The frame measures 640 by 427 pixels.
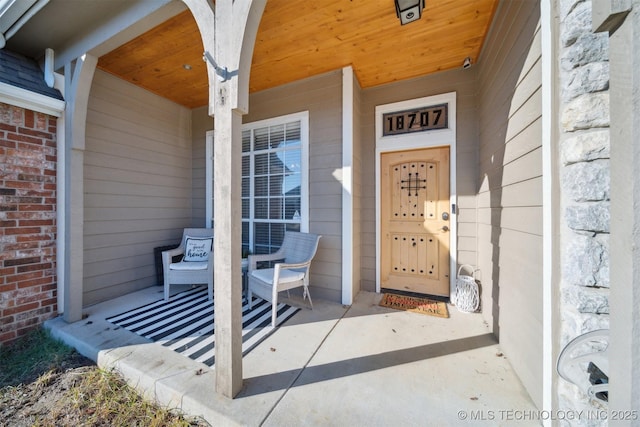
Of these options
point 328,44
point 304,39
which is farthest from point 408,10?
point 304,39

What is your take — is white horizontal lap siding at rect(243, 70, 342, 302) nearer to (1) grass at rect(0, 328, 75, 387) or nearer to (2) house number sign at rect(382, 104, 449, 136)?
(2) house number sign at rect(382, 104, 449, 136)

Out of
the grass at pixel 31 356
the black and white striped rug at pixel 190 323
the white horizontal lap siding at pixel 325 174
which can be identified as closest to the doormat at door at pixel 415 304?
the white horizontal lap siding at pixel 325 174

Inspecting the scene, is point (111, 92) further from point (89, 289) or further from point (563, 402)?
point (563, 402)

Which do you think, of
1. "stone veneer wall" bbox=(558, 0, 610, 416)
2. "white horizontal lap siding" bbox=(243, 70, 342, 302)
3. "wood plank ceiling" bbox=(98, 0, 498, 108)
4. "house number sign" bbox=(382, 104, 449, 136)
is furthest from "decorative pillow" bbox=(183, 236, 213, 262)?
"stone veneer wall" bbox=(558, 0, 610, 416)

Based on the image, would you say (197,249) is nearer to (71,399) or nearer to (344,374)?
(71,399)

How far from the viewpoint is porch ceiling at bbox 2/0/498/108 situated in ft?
6.69

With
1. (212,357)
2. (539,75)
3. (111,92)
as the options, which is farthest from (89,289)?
(539,75)

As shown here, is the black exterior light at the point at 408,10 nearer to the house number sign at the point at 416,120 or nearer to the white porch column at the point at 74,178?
the house number sign at the point at 416,120

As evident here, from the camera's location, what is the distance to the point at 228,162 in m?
1.44

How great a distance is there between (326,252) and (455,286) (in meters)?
1.57

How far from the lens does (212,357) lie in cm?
185

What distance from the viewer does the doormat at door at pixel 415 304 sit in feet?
8.53

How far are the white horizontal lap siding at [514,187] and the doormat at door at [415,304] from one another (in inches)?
16.5

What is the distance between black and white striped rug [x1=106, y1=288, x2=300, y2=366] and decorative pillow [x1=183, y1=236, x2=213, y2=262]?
20.1 inches
